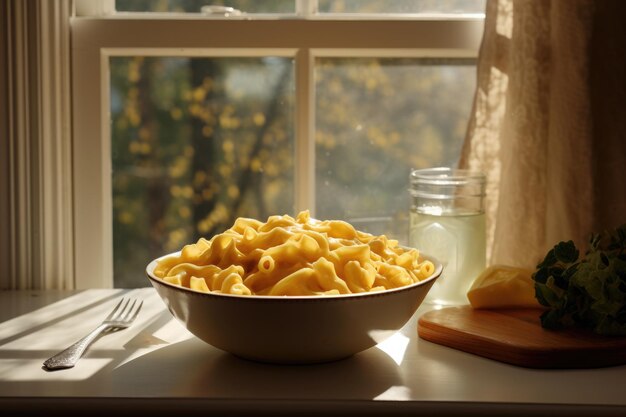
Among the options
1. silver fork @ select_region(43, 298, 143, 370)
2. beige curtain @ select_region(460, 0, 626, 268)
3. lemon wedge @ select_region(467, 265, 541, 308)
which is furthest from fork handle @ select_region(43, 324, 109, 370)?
beige curtain @ select_region(460, 0, 626, 268)

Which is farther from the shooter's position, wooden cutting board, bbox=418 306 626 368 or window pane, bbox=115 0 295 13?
window pane, bbox=115 0 295 13

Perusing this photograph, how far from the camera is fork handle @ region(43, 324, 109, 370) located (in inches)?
37.6

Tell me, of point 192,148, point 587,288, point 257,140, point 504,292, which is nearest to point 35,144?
point 192,148

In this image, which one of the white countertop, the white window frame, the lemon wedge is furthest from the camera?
the white window frame

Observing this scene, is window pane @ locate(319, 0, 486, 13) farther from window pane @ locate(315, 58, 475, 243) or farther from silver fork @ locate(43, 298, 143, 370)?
silver fork @ locate(43, 298, 143, 370)

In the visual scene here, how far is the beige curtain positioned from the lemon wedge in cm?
12

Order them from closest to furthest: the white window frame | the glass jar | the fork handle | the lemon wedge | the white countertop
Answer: the white countertop, the fork handle, the lemon wedge, the glass jar, the white window frame

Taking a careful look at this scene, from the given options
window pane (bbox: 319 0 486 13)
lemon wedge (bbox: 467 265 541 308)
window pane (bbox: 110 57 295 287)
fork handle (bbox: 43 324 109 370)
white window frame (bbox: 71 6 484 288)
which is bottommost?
fork handle (bbox: 43 324 109 370)

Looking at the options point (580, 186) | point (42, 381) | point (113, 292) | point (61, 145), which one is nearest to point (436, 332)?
point (580, 186)

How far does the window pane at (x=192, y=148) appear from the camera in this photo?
4.94ft

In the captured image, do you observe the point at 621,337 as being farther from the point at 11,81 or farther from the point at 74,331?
the point at 11,81

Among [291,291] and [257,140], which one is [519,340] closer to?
[291,291]

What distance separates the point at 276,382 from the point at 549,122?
2.16ft

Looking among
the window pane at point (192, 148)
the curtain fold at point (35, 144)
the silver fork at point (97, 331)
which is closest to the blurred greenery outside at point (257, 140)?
the window pane at point (192, 148)
